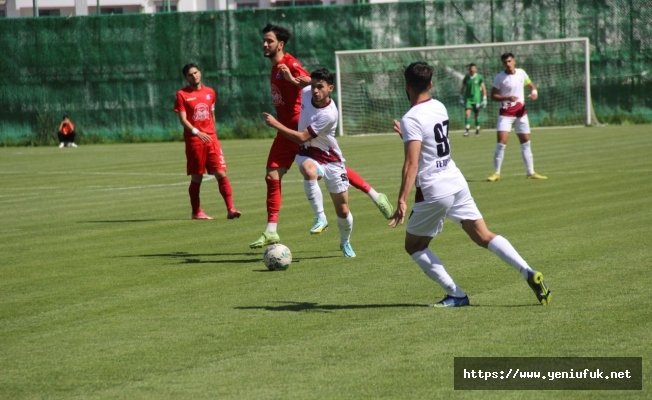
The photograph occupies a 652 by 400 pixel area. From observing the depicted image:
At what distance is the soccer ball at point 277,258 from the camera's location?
10.7 metres

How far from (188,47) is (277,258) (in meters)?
30.1

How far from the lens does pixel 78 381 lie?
6547 millimetres

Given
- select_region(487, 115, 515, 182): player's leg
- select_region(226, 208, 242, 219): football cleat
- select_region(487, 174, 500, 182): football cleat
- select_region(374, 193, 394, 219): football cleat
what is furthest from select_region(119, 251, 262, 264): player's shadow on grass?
select_region(487, 115, 515, 182): player's leg

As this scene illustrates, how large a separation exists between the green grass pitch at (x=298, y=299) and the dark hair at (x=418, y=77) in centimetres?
175

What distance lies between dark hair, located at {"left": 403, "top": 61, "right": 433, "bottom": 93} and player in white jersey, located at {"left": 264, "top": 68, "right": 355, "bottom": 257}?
2965 millimetres

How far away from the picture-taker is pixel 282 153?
1257cm

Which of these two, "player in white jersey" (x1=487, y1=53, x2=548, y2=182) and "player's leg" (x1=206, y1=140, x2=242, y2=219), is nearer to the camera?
"player's leg" (x1=206, y1=140, x2=242, y2=219)

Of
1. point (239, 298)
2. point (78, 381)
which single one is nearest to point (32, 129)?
point (239, 298)

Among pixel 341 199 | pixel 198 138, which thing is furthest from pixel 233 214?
pixel 341 199

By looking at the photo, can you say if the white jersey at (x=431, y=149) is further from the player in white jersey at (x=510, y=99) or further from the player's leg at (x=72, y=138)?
the player's leg at (x=72, y=138)

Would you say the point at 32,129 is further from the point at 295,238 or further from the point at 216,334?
the point at 216,334

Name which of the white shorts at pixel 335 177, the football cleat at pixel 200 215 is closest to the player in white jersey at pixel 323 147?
the white shorts at pixel 335 177

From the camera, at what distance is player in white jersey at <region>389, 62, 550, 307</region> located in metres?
8.20

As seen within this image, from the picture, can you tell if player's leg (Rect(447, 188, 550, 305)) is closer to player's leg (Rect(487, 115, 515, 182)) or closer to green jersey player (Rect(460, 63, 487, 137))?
player's leg (Rect(487, 115, 515, 182))
